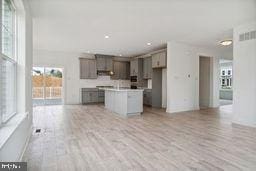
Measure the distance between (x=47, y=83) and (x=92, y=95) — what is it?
250cm

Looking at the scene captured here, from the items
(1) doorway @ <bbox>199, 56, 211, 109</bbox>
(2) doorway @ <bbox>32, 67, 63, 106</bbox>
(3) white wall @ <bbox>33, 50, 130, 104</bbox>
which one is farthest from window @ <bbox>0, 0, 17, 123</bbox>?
(1) doorway @ <bbox>199, 56, 211, 109</bbox>

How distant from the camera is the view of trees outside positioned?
896 centimetres

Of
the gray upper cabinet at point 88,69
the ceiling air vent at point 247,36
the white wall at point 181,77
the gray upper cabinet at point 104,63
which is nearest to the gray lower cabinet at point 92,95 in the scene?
the gray upper cabinet at point 88,69

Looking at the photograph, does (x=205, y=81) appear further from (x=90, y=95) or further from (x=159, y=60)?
(x=90, y=95)

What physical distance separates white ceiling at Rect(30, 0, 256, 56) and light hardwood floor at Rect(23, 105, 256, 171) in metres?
2.82

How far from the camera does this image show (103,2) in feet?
11.3

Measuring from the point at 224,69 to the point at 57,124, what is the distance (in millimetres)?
13977

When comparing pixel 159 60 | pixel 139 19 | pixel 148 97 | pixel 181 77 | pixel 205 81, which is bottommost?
pixel 148 97

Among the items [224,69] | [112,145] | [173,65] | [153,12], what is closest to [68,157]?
[112,145]

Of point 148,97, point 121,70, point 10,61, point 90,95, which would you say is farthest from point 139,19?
point 121,70

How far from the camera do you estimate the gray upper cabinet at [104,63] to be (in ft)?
31.5

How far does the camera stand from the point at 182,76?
7113 millimetres

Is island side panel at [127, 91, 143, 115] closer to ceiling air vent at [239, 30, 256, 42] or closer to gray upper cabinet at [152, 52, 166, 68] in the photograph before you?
gray upper cabinet at [152, 52, 166, 68]

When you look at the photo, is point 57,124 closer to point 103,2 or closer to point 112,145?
point 112,145
